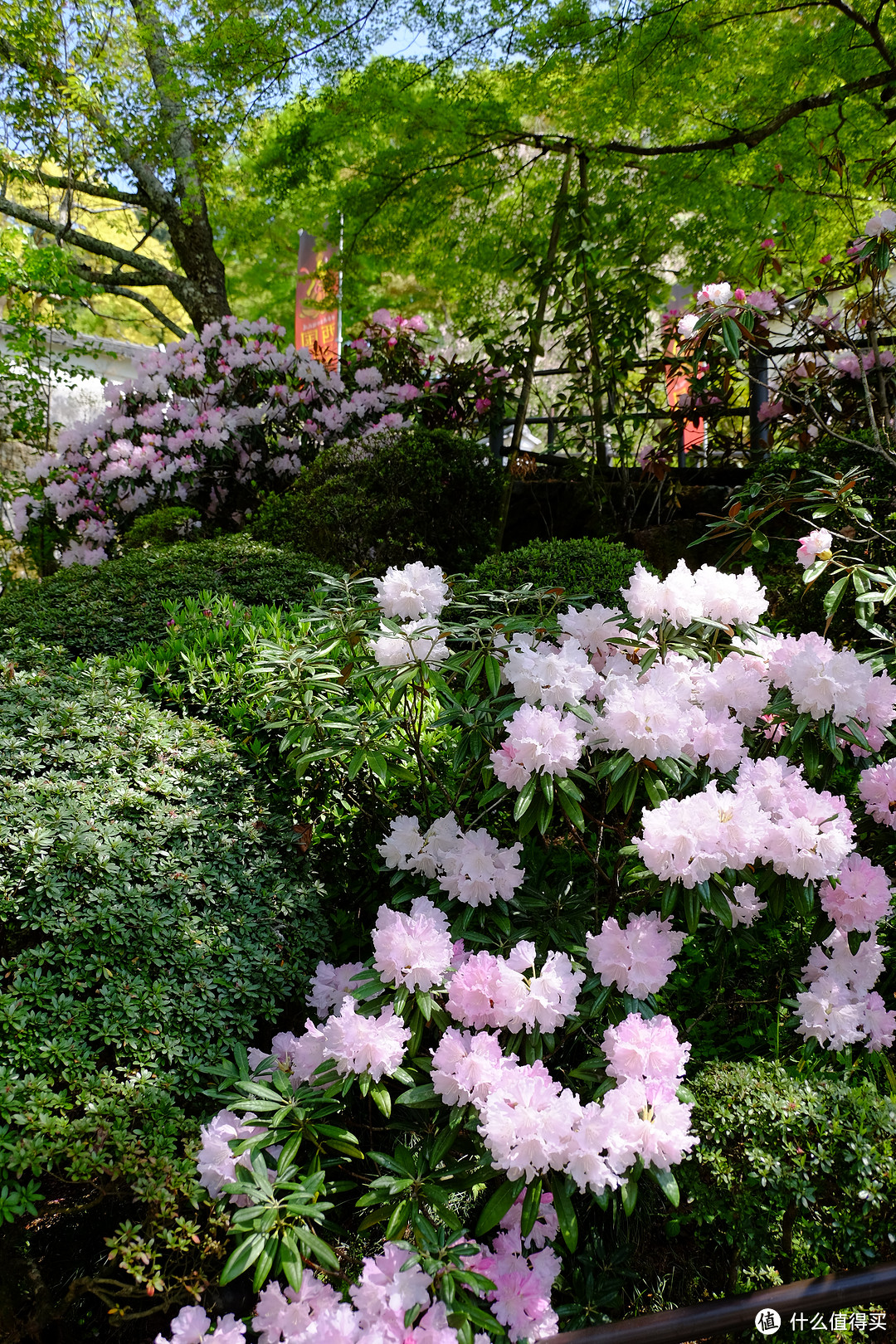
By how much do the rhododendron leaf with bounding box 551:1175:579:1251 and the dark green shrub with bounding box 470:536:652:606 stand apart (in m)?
2.06

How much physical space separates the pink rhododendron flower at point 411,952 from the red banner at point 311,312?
6.54m

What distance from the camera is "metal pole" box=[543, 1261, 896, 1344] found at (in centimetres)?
128

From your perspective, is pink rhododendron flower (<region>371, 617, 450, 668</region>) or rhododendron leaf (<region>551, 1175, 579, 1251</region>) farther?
pink rhododendron flower (<region>371, 617, 450, 668</region>)

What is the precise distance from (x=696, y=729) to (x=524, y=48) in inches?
196

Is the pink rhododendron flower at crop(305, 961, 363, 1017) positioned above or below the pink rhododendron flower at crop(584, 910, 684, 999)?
below

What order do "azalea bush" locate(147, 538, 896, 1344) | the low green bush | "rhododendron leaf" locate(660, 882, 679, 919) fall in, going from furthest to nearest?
"rhododendron leaf" locate(660, 882, 679, 919), the low green bush, "azalea bush" locate(147, 538, 896, 1344)

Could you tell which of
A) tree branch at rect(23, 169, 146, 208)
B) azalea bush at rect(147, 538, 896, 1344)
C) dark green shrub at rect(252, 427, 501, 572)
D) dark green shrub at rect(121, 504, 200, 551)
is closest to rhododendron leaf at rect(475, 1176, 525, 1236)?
azalea bush at rect(147, 538, 896, 1344)

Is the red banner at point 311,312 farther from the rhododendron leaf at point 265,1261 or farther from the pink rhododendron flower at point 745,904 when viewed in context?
the rhododendron leaf at point 265,1261

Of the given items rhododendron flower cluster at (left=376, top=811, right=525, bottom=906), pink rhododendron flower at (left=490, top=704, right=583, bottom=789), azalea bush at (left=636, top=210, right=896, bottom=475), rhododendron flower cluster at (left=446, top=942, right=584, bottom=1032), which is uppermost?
azalea bush at (left=636, top=210, right=896, bottom=475)

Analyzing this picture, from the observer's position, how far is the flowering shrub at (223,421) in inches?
231

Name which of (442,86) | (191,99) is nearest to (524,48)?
(442,86)

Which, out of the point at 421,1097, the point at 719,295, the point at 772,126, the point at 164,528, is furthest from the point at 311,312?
the point at 421,1097

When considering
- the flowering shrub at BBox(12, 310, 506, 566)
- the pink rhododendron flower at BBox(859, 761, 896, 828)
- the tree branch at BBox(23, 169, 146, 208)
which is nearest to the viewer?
the pink rhododendron flower at BBox(859, 761, 896, 828)

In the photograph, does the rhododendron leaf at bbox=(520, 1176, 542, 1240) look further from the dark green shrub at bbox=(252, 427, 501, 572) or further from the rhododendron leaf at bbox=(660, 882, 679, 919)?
the dark green shrub at bbox=(252, 427, 501, 572)
